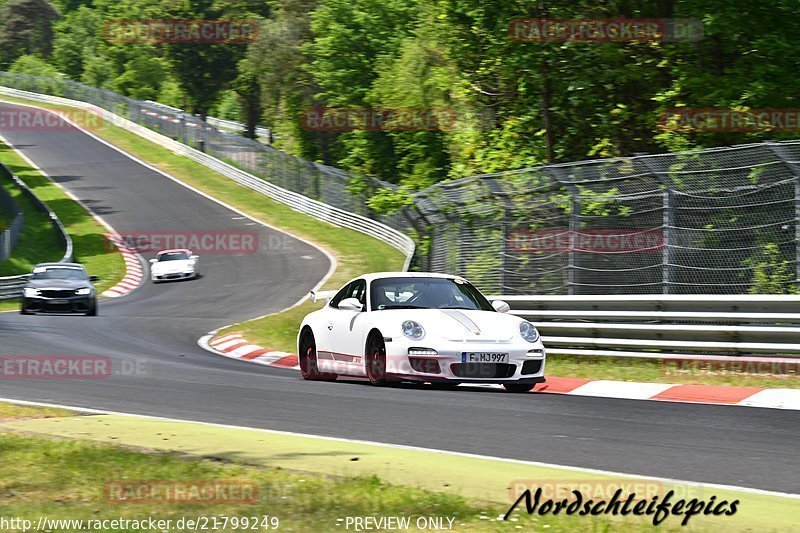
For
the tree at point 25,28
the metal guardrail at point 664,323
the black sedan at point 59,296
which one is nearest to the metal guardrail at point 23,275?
the black sedan at point 59,296

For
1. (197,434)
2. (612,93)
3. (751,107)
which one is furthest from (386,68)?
(197,434)

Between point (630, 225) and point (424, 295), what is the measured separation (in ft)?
9.66

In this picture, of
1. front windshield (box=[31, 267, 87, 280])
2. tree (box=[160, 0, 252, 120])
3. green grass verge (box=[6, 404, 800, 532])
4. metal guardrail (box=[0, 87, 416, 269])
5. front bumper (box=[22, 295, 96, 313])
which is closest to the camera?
green grass verge (box=[6, 404, 800, 532])

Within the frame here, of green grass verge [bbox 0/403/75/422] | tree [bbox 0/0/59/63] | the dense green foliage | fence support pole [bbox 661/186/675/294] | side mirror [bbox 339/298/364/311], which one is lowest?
green grass verge [bbox 0/403/75/422]

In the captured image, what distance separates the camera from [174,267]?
38500 millimetres

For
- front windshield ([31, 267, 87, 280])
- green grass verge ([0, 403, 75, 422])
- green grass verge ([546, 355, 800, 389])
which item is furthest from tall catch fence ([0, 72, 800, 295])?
front windshield ([31, 267, 87, 280])

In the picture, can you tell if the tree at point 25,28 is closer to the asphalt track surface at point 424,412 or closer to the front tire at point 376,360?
the asphalt track surface at point 424,412

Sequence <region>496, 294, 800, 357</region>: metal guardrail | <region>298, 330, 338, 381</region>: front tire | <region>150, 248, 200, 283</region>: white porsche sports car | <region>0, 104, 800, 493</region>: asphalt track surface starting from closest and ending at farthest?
1. <region>0, 104, 800, 493</region>: asphalt track surface
2. <region>496, 294, 800, 357</region>: metal guardrail
3. <region>298, 330, 338, 381</region>: front tire
4. <region>150, 248, 200, 283</region>: white porsche sports car

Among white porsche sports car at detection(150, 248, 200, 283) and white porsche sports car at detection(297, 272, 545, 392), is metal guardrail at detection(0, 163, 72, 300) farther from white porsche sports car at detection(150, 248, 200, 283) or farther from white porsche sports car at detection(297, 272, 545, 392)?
white porsche sports car at detection(297, 272, 545, 392)

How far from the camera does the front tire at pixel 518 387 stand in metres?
12.0

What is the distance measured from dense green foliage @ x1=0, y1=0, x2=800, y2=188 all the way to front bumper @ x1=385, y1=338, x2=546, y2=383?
9.54m

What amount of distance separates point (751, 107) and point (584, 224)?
6.25 metres

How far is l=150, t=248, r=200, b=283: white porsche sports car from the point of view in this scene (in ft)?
126

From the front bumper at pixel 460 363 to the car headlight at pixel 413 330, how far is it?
0.06m
